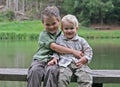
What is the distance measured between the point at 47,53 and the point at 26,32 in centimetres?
3679

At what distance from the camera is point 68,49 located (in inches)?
202

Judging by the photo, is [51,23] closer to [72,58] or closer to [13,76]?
[72,58]

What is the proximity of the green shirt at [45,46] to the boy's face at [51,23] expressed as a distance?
2.5 inches

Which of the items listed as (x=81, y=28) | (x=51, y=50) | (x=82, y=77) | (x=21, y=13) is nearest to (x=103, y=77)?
(x=82, y=77)

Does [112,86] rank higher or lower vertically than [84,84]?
lower

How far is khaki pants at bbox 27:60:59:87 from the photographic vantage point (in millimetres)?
4895

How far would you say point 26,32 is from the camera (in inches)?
1650

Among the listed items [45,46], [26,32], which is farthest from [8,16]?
[45,46]

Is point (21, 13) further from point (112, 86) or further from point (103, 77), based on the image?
point (103, 77)

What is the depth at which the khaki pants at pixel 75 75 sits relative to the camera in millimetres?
4941

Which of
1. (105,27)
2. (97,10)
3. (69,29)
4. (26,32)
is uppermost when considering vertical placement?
(69,29)

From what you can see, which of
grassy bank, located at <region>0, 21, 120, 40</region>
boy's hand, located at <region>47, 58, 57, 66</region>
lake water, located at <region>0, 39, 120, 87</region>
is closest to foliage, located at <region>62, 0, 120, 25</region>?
grassy bank, located at <region>0, 21, 120, 40</region>

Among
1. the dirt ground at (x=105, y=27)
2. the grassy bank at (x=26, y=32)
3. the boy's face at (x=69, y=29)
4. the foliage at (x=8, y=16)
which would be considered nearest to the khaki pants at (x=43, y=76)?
the boy's face at (x=69, y=29)

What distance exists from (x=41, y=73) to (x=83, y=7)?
5200 centimetres
